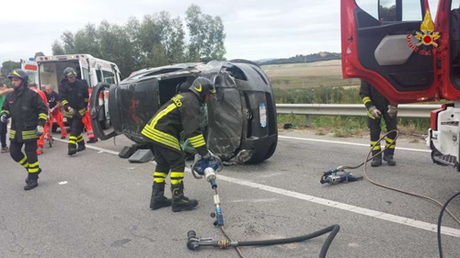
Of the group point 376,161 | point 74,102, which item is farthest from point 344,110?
point 74,102

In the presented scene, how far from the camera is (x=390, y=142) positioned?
5578 millimetres

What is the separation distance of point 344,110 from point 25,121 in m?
6.55

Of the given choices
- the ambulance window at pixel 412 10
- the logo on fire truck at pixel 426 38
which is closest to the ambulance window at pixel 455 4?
the logo on fire truck at pixel 426 38

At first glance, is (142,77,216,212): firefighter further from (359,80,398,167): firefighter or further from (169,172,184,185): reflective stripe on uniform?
(359,80,398,167): firefighter

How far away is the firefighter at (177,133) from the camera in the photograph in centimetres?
399

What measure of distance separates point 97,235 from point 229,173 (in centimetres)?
239

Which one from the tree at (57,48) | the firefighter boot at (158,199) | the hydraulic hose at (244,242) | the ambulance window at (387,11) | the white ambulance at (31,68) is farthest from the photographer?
the tree at (57,48)

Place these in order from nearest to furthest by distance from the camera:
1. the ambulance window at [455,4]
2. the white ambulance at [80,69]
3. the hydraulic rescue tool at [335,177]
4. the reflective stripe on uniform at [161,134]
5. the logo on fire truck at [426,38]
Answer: the ambulance window at [455,4] → the logo on fire truck at [426,38] → the reflective stripe on uniform at [161,134] → the hydraulic rescue tool at [335,177] → the white ambulance at [80,69]

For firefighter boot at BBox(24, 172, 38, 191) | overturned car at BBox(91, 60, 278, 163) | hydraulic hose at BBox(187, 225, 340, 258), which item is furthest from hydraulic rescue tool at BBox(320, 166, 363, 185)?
firefighter boot at BBox(24, 172, 38, 191)

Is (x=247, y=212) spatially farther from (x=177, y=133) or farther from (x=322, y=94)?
(x=322, y=94)

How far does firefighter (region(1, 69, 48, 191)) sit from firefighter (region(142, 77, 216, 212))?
99.2 inches

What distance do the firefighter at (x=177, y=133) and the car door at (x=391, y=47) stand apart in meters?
1.64

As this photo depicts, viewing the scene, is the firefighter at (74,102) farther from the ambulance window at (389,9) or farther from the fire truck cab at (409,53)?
the ambulance window at (389,9)

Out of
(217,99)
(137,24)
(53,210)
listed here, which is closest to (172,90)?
(217,99)
